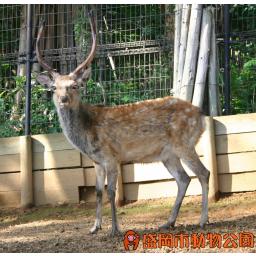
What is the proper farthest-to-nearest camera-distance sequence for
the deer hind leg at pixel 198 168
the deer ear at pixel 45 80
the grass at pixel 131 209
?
the grass at pixel 131 209, the deer ear at pixel 45 80, the deer hind leg at pixel 198 168

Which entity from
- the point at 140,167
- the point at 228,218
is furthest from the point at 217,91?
the point at 228,218

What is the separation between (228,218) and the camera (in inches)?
305

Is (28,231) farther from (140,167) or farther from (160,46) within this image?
(160,46)

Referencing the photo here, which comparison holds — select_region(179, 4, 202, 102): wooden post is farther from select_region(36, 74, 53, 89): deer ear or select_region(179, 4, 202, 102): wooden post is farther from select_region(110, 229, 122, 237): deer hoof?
select_region(110, 229, 122, 237): deer hoof

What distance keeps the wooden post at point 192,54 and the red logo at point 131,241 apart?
9.86 feet

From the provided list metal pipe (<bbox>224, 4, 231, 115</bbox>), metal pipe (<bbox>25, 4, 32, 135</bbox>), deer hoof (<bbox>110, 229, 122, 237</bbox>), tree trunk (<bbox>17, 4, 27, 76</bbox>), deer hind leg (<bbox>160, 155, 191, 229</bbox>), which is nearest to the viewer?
deer hoof (<bbox>110, 229, 122, 237</bbox>)

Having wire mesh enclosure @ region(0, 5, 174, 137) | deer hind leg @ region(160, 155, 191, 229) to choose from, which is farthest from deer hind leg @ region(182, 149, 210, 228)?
wire mesh enclosure @ region(0, 5, 174, 137)

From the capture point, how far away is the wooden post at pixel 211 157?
27.9 ft

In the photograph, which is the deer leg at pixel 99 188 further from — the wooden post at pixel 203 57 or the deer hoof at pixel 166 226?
the wooden post at pixel 203 57

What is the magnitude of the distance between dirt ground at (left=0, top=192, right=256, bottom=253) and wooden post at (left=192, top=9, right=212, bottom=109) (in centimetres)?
143

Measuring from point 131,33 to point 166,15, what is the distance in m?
0.86

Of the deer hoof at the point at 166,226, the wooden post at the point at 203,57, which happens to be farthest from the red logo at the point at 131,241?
the wooden post at the point at 203,57

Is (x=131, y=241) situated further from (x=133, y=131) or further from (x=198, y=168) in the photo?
(x=133, y=131)

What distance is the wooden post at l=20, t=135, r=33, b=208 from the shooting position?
9391 mm
